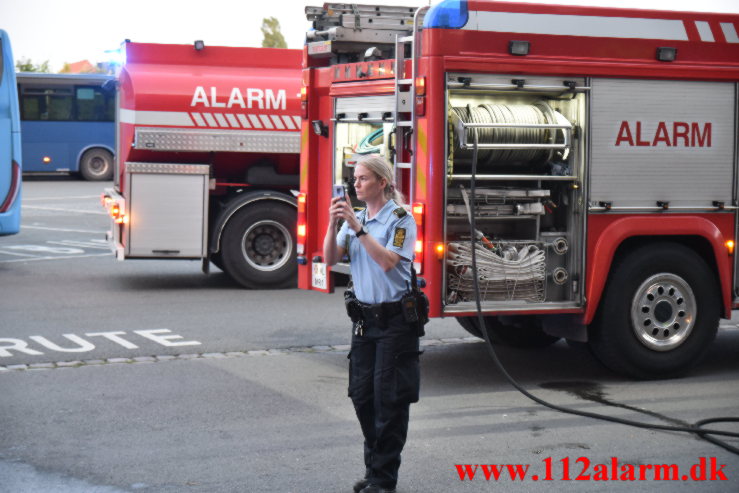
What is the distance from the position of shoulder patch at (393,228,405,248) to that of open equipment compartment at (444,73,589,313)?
7.45 feet

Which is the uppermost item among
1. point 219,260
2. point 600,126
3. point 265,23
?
point 265,23

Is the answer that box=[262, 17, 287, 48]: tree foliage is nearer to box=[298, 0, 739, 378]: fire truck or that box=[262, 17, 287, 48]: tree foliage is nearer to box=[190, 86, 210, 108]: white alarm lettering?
box=[190, 86, 210, 108]: white alarm lettering

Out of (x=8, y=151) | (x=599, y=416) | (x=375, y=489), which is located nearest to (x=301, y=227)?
(x=599, y=416)

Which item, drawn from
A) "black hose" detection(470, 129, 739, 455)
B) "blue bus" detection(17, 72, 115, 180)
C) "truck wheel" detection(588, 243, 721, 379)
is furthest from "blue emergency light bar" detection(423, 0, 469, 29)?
"blue bus" detection(17, 72, 115, 180)

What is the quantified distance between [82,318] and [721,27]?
637 centimetres

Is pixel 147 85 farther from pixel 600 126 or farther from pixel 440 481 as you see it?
pixel 440 481

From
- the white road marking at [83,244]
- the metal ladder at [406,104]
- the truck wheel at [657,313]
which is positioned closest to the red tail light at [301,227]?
the metal ladder at [406,104]

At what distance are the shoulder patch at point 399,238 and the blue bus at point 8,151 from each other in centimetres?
1045

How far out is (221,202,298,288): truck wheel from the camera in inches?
533

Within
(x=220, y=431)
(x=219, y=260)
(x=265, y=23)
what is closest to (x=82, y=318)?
(x=219, y=260)

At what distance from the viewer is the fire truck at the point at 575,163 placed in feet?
26.5

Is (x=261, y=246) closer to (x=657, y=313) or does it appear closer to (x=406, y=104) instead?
(x=406, y=104)

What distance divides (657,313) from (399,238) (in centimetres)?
352

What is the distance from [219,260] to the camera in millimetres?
13953
